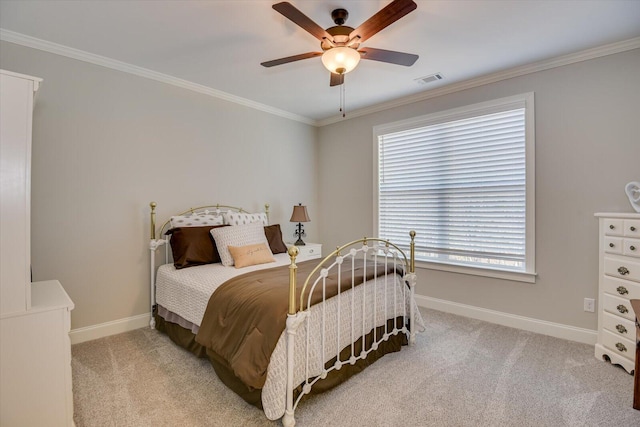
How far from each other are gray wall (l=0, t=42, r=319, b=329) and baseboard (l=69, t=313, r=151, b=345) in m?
0.05

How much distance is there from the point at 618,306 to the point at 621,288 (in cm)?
14

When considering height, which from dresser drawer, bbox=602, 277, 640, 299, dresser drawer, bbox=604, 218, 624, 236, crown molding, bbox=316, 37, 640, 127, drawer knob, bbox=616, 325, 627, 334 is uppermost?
crown molding, bbox=316, 37, 640, 127

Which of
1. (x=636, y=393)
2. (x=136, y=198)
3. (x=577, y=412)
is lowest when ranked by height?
(x=577, y=412)

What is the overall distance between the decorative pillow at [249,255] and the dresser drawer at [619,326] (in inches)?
112

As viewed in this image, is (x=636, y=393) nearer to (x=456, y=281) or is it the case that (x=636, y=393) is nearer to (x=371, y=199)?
(x=456, y=281)

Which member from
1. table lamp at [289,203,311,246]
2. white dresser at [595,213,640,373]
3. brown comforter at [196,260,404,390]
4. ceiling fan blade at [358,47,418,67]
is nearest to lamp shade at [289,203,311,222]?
table lamp at [289,203,311,246]

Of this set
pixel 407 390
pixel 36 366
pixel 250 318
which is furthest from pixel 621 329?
pixel 36 366

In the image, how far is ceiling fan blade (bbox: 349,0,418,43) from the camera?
5.35 feet

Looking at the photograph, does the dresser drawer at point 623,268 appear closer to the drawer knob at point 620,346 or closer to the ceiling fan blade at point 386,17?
the drawer knob at point 620,346

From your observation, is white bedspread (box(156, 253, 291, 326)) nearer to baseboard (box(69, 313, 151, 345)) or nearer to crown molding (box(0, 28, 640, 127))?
baseboard (box(69, 313, 151, 345))

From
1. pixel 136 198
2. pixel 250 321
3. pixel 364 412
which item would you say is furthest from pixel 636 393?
pixel 136 198

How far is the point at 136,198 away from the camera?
3.06 metres

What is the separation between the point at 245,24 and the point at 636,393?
3340mm

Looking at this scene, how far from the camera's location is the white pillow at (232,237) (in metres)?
2.88
